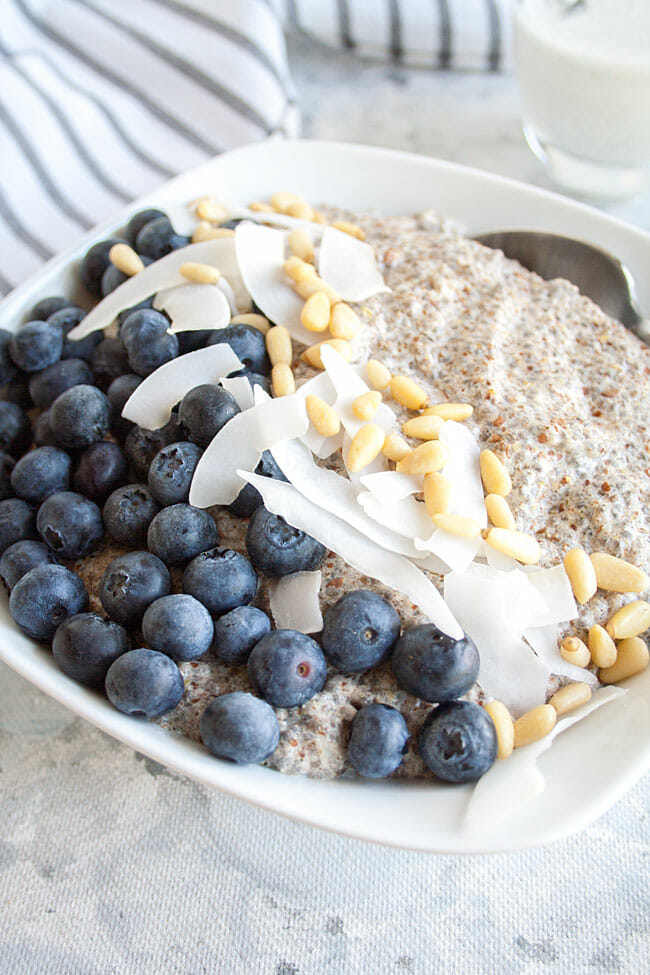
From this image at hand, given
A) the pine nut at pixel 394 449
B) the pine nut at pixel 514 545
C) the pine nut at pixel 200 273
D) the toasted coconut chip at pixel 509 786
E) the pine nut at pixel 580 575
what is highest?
the pine nut at pixel 200 273

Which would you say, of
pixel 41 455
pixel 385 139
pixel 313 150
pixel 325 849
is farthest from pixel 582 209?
pixel 325 849

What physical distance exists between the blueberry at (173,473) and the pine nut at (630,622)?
519 millimetres

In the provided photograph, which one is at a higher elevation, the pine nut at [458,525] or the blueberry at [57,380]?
the blueberry at [57,380]

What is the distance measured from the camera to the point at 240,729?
2.95 ft

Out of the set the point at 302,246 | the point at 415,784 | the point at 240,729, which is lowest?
the point at 415,784

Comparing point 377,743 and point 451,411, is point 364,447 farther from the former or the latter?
point 377,743

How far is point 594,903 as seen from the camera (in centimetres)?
103

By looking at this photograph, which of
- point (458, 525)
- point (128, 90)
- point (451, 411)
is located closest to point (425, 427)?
point (451, 411)

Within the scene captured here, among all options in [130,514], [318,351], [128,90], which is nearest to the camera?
[130,514]

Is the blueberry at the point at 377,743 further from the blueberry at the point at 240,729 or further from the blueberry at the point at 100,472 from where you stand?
the blueberry at the point at 100,472

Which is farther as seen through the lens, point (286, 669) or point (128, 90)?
point (128, 90)

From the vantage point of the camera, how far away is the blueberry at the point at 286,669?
3.05 ft

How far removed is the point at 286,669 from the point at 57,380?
61cm

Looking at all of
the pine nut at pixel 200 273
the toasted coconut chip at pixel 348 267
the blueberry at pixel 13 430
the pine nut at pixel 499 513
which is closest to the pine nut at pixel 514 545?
the pine nut at pixel 499 513
